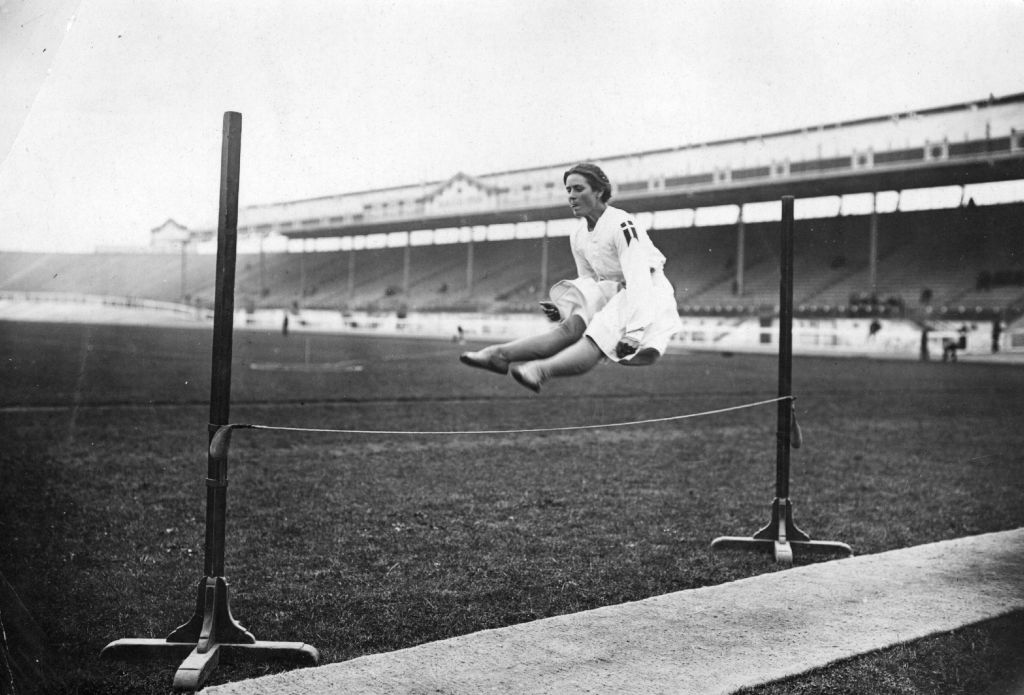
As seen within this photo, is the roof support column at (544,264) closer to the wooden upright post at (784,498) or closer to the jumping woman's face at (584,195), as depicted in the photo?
the jumping woman's face at (584,195)

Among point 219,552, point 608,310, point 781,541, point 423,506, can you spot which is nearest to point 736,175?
point 608,310

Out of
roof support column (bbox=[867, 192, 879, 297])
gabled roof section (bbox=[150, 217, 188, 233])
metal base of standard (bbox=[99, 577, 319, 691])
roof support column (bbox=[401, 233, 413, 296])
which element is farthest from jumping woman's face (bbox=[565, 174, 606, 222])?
roof support column (bbox=[867, 192, 879, 297])

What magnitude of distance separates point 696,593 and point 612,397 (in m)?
10.8

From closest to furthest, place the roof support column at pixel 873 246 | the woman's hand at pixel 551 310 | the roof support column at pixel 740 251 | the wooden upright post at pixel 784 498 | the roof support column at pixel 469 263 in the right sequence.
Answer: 1. the woman's hand at pixel 551 310
2. the roof support column at pixel 469 263
3. the roof support column at pixel 740 251
4. the wooden upright post at pixel 784 498
5. the roof support column at pixel 873 246

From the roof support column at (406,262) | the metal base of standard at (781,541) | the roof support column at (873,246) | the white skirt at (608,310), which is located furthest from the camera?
the roof support column at (873,246)

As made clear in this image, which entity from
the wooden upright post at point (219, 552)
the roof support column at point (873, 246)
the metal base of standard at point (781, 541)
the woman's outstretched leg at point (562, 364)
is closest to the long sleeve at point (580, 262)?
the woman's outstretched leg at point (562, 364)

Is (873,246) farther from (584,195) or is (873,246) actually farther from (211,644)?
(211,644)

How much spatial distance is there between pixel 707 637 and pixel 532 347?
1631 mm

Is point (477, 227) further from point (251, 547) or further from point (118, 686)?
point (251, 547)

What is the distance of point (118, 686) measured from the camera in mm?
3244

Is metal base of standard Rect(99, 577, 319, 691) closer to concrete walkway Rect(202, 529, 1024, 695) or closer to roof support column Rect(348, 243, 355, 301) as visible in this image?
concrete walkway Rect(202, 529, 1024, 695)

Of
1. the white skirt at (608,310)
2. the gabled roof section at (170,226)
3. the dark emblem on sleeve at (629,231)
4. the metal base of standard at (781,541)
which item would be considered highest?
the gabled roof section at (170,226)

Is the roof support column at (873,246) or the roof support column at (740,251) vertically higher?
the roof support column at (873,246)

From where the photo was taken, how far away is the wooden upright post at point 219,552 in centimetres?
329
